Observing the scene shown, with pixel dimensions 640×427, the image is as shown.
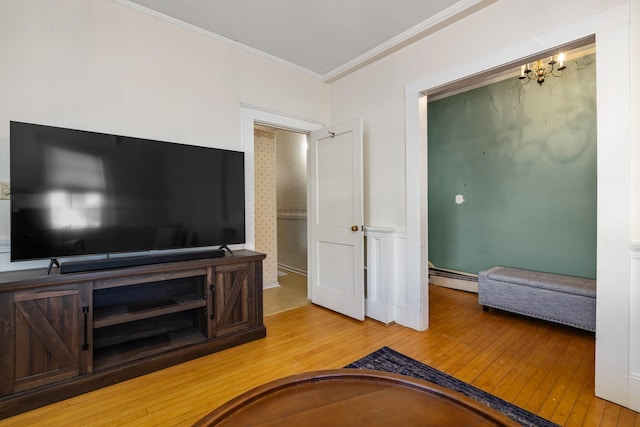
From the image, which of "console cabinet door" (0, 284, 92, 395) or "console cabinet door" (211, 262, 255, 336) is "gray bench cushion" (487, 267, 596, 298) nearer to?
"console cabinet door" (211, 262, 255, 336)

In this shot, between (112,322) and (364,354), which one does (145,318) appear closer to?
(112,322)

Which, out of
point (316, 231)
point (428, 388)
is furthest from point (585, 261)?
point (428, 388)

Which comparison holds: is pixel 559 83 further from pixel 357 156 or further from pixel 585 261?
pixel 357 156

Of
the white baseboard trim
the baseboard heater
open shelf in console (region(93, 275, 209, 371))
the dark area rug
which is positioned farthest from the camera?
the white baseboard trim

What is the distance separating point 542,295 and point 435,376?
5.36ft

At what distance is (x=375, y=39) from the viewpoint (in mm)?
2846

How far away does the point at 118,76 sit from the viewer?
2301 millimetres

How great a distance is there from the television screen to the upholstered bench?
2708 mm

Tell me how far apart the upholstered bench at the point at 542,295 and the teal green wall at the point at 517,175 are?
19.9 inches

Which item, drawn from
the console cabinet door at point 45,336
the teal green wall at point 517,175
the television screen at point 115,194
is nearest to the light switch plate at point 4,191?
the television screen at point 115,194

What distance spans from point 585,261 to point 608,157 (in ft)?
6.40

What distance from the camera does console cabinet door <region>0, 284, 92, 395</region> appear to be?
1.64m

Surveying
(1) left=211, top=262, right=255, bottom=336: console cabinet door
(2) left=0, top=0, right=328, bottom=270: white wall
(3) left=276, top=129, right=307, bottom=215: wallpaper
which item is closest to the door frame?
(2) left=0, top=0, right=328, bottom=270: white wall

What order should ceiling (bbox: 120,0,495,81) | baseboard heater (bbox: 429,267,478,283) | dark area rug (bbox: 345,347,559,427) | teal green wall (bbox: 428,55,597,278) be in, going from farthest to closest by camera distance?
baseboard heater (bbox: 429,267,478,283) < teal green wall (bbox: 428,55,597,278) < ceiling (bbox: 120,0,495,81) < dark area rug (bbox: 345,347,559,427)
